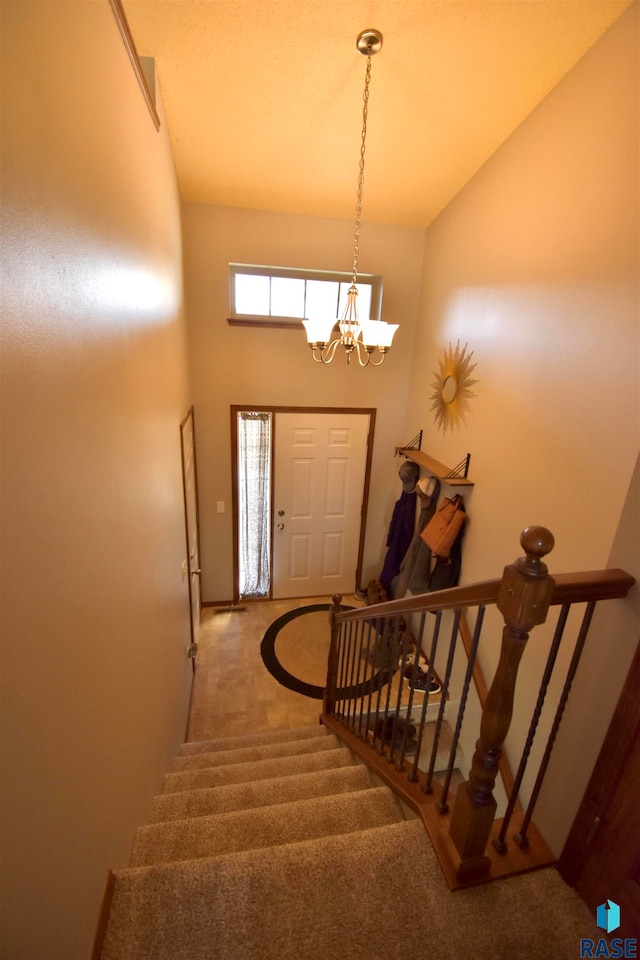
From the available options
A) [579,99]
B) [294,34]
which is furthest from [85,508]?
[579,99]

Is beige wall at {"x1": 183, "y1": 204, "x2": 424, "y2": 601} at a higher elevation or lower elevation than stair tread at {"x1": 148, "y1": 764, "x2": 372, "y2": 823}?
higher

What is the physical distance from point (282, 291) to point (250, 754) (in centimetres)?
332

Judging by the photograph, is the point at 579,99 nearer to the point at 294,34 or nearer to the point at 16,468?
the point at 294,34

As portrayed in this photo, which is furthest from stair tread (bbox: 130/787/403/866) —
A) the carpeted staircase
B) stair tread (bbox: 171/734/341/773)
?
stair tread (bbox: 171/734/341/773)

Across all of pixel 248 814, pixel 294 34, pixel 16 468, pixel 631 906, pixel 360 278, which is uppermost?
pixel 294 34

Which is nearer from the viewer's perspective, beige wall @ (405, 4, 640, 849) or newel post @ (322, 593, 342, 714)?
beige wall @ (405, 4, 640, 849)

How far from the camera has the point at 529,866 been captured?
106 centimetres

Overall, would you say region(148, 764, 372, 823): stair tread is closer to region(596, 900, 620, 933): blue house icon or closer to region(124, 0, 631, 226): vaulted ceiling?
region(596, 900, 620, 933): blue house icon

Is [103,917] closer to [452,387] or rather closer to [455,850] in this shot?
[455,850]

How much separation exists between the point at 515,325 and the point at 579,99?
3.03 feet

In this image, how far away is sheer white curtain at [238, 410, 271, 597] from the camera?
3586 mm

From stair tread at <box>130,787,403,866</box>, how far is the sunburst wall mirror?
7.26 ft

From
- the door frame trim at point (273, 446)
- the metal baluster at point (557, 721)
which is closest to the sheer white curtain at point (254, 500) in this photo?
the door frame trim at point (273, 446)

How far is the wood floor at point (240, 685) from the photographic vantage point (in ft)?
8.99
